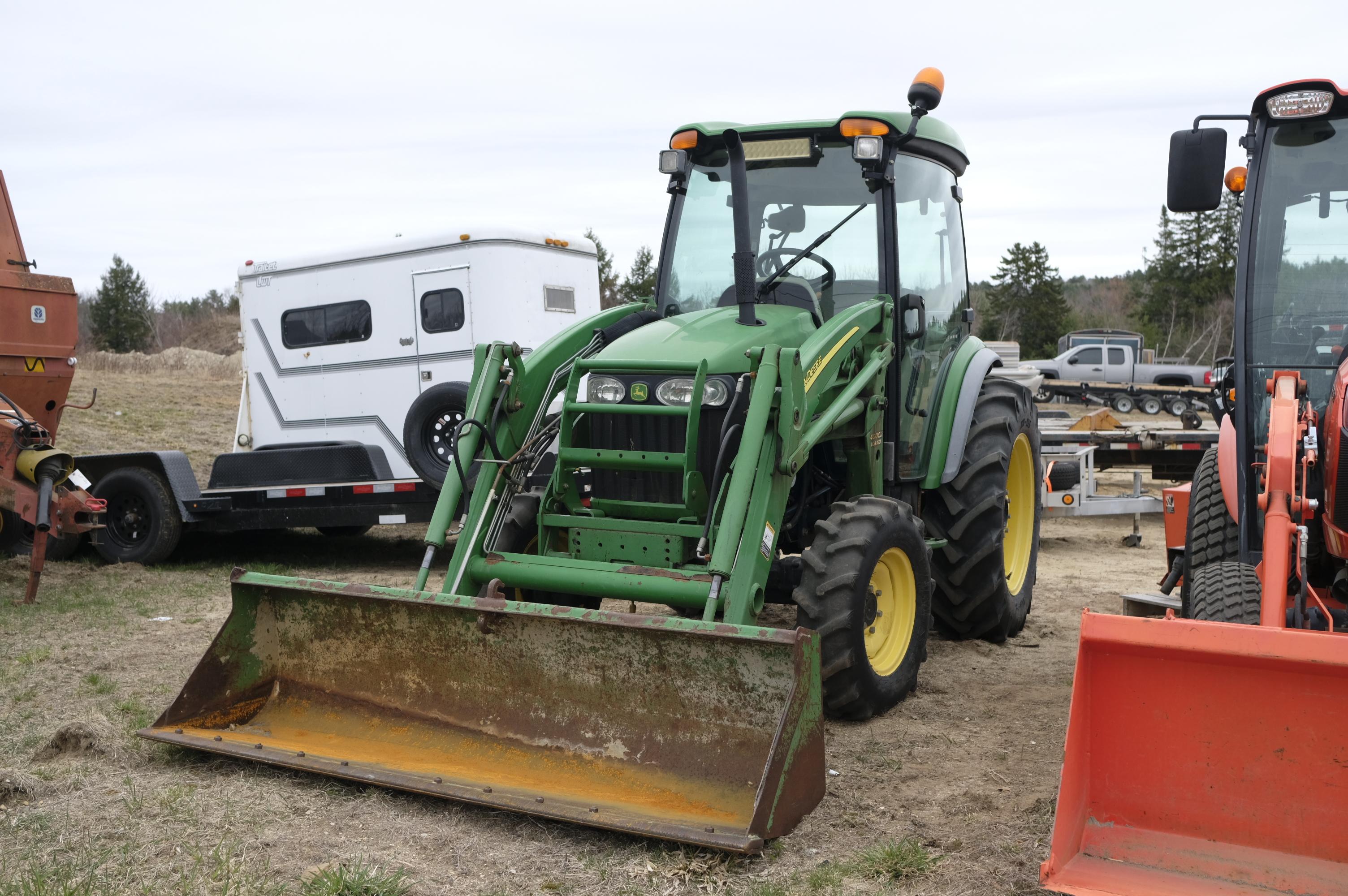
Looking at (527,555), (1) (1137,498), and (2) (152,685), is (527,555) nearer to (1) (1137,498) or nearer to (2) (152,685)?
(2) (152,685)

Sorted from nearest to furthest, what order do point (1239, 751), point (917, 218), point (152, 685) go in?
point (1239, 751) → point (152, 685) → point (917, 218)

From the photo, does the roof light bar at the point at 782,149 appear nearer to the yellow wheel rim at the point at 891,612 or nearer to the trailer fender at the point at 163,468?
the yellow wheel rim at the point at 891,612

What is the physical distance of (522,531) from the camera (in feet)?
17.4

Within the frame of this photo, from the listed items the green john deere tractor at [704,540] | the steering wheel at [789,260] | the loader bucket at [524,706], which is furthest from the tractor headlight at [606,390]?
the loader bucket at [524,706]

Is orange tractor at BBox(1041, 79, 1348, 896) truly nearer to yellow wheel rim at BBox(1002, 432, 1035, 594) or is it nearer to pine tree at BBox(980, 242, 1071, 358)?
yellow wheel rim at BBox(1002, 432, 1035, 594)

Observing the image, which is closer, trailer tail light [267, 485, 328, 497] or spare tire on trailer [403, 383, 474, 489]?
trailer tail light [267, 485, 328, 497]

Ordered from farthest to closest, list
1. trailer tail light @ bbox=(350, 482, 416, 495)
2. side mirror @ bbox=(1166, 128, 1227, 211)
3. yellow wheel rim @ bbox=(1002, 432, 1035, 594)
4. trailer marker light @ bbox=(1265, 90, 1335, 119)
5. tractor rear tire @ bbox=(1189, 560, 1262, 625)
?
1. trailer tail light @ bbox=(350, 482, 416, 495)
2. yellow wheel rim @ bbox=(1002, 432, 1035, 594)
3. trailer marker light @ bbox=(1265, 90, 1335, 119)
4. side mirror @ bbox=(1166, 128, 1227, 211)
5. tractor rear tire @ bbox=(1189, 560, 1262, 625)

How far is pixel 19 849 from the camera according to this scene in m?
3.46

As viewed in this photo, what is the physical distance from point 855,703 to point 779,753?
1.31 meters

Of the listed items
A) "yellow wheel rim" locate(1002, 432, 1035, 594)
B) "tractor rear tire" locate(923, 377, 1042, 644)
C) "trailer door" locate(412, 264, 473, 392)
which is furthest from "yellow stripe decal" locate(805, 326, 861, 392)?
"trailer door" locate(412, 264, 473, 392)

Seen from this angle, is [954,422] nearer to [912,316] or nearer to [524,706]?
[912,316]

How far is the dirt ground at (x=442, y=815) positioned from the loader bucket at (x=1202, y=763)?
12.4 inches

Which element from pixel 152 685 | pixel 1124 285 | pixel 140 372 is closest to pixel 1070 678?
pixel 152 685

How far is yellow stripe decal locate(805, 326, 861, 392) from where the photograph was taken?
4.88 metres
